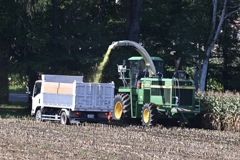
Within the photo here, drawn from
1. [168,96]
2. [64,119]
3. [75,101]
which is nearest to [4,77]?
[64,119]

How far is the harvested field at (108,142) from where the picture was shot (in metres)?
17.9

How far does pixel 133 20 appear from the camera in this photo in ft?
136

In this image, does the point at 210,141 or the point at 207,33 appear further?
the point at 207,33

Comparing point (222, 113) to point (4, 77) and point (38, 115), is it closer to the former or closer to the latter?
point (38, 115)

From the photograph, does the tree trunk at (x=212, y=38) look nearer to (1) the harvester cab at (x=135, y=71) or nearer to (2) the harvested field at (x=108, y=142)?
(1) the harvester cab at (x=135, y=71)

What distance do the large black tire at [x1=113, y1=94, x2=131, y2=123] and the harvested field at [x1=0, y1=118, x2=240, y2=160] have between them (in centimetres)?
219

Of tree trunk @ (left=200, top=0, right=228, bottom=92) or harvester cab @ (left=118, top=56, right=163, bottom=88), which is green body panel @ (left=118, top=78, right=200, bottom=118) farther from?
tree trunk @ (left=200, top=0, right=228, bottom=92)

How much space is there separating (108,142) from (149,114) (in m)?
7.58

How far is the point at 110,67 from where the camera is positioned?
37.1 metres

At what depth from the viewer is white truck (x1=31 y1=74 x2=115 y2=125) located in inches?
1091

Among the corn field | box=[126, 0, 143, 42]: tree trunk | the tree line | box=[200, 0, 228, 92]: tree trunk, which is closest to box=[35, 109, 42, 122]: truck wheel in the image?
the tree line

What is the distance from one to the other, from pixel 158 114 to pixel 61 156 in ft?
39.3

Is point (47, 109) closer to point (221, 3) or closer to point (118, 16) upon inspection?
point (118, 16)

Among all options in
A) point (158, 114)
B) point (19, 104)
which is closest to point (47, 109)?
point (158, 114)
